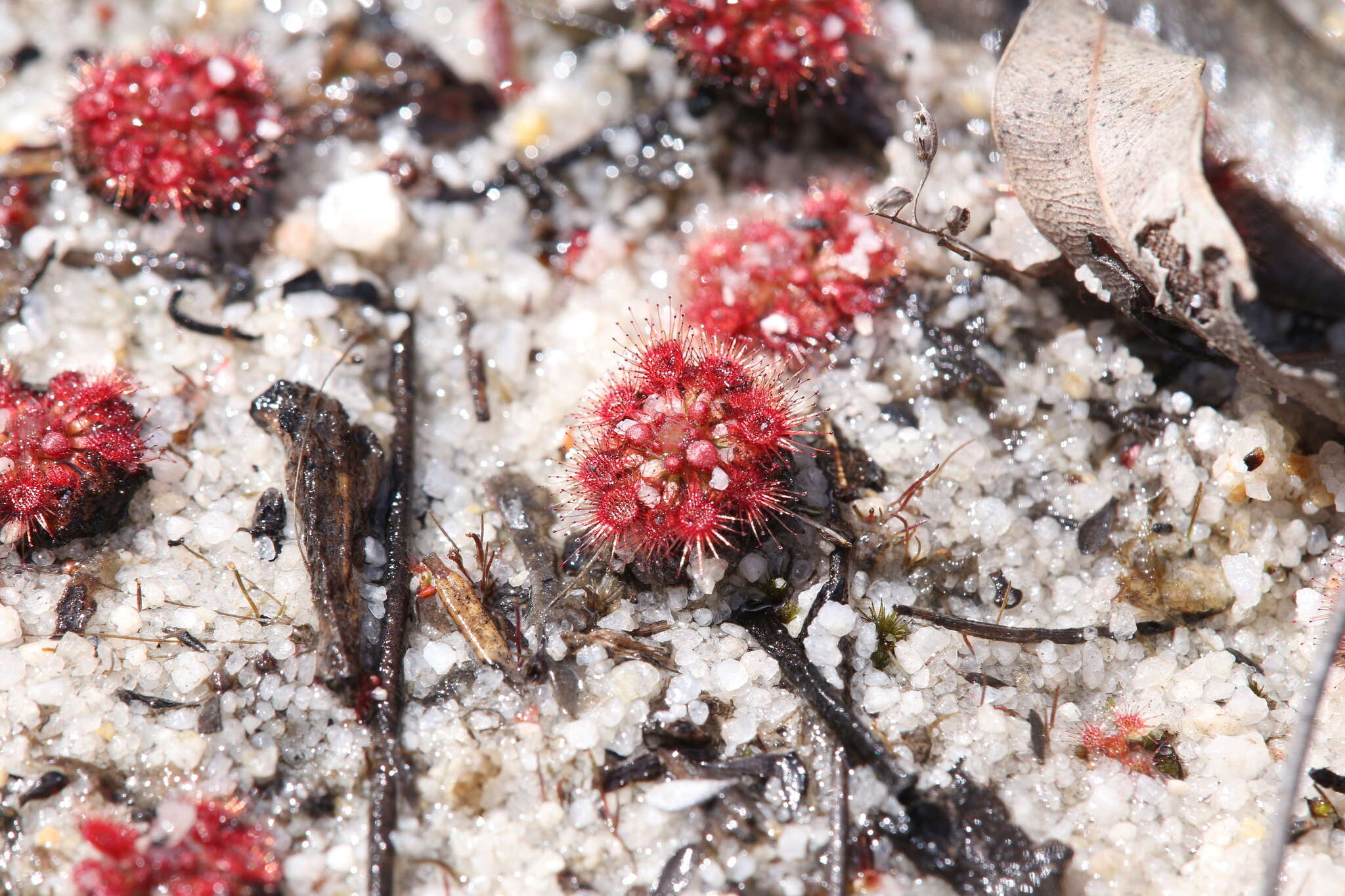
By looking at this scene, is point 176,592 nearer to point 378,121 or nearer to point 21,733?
point 21,733

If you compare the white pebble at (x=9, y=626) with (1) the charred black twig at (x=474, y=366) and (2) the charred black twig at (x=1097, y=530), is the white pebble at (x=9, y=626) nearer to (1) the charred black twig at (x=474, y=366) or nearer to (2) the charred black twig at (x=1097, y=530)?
(1) the charred black twig at (x=474, y=366)

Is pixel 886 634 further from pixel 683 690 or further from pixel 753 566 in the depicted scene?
pixel 683 690

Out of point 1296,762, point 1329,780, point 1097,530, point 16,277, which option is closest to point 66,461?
point 16,277

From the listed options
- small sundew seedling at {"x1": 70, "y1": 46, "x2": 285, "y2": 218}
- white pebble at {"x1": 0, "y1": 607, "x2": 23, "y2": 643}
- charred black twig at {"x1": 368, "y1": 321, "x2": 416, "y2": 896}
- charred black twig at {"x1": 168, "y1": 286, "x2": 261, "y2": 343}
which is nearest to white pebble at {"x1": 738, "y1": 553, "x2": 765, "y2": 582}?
charred black twig at {"x1": 368, "y1": 321, "x2": 416, "y2": 896}

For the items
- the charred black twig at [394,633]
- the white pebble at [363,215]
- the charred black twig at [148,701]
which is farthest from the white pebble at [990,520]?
the charred black twig at [148,701]

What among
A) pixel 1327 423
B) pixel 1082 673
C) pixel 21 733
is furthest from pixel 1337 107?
pixel 21 733

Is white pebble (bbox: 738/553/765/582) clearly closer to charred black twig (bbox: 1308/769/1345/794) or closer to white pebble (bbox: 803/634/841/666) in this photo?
white pebble (bbox: 803/634/841/666)
